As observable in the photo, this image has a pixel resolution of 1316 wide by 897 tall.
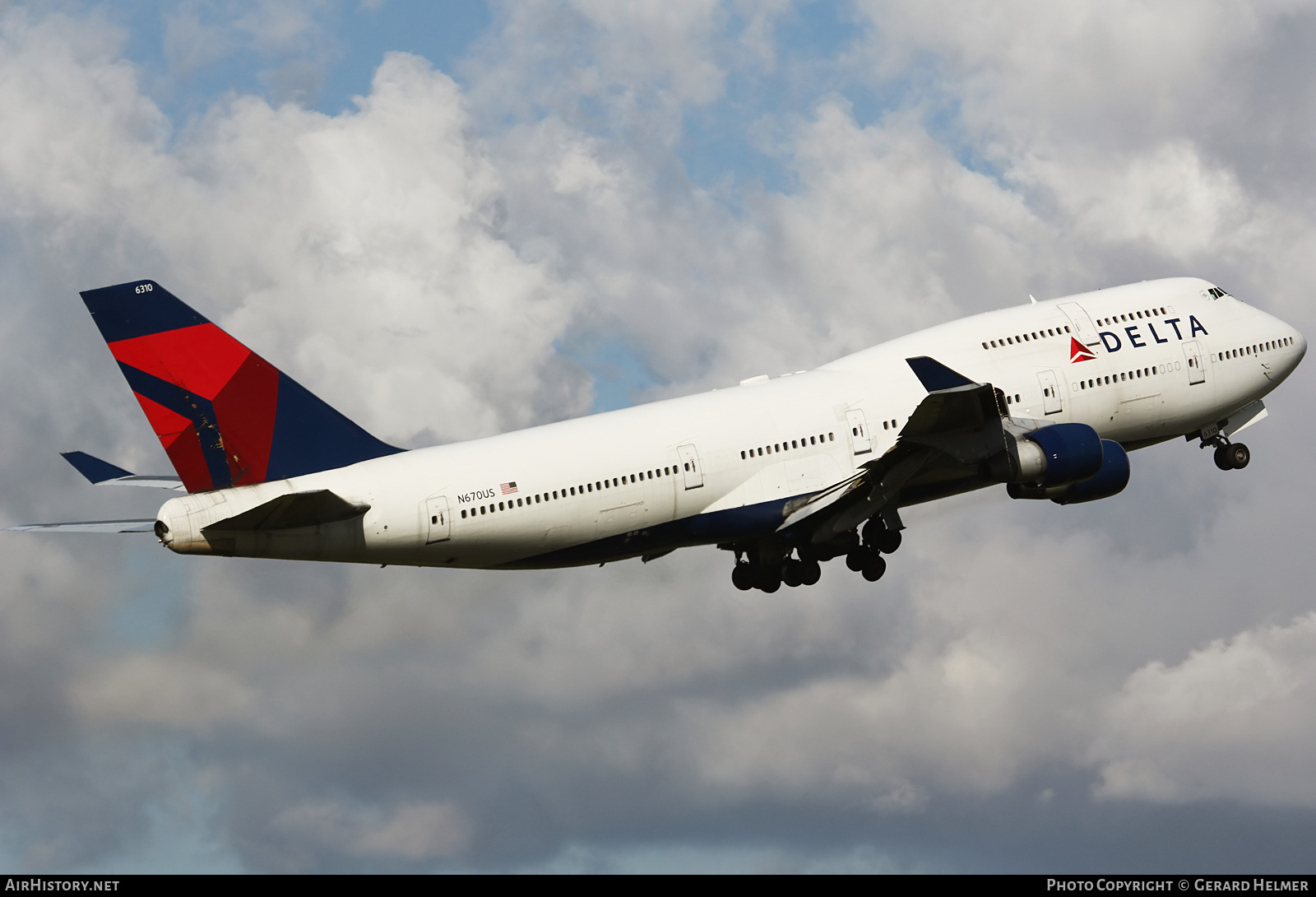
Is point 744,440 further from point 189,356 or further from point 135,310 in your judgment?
point 135,310

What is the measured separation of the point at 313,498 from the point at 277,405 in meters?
3.14

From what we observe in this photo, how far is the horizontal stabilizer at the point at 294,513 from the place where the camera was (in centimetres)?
4159

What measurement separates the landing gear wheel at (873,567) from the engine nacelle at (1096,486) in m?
4.84

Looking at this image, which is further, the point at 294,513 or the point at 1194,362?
the point at 1194,362

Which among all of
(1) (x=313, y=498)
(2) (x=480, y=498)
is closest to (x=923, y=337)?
(2) (x=480, y=498)

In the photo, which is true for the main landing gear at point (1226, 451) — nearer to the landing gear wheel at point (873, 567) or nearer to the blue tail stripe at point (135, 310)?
the landing gear wheel at point (873, 567)

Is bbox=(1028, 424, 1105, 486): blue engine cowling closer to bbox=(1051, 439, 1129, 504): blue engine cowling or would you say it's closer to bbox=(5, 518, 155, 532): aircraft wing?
bbox=(1051, 439, 1129, 504): blue engine cowling

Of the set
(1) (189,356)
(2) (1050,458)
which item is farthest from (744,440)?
(1) (189,356)

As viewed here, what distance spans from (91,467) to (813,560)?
69.1ft

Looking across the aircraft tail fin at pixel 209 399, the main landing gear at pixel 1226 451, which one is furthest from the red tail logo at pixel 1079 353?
the aircraft tail fin at pixel 209 399

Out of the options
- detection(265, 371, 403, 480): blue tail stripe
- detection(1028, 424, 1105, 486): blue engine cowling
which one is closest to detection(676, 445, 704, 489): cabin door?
detection(265, 371, 403, 480): blue tail stripe

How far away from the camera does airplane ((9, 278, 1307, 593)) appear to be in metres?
42.5

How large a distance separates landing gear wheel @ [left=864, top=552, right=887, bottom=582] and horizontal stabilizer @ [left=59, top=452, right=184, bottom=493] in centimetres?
2004

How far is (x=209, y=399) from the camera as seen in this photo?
1687 inches
